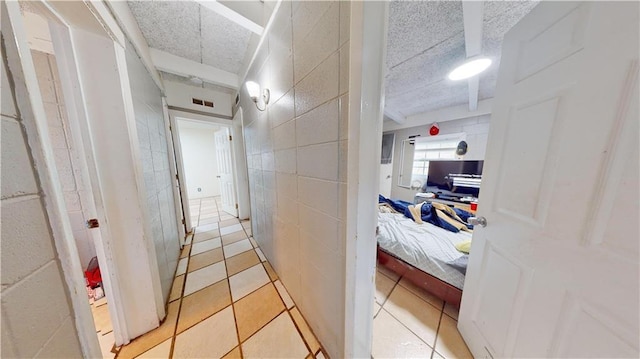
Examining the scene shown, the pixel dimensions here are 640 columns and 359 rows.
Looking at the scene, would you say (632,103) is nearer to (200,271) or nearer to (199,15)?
(199,15)

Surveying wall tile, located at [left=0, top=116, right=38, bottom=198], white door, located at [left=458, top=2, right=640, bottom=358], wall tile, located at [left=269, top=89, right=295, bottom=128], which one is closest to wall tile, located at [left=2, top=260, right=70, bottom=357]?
wall tile, located at [left=0, top=116, right=38, bottom=198]

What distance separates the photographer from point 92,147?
3.10 ft

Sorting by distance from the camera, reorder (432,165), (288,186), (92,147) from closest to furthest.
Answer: (92,147) → (288,186) → (432,165)

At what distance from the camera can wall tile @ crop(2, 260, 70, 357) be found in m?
0.34

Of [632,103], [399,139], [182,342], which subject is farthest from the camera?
[399,139]

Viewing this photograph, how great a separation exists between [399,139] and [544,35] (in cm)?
350

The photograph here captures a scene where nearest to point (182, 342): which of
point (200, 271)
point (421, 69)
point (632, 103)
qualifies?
point (200, 271)

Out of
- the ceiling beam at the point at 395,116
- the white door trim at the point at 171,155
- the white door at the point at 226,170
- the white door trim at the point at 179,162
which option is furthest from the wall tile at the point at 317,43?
the ceiling beam at the point at 395,116

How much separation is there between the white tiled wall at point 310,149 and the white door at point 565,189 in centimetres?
85

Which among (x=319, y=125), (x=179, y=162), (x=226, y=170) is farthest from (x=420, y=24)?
(x=226, y=170)

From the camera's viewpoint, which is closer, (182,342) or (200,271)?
(182,342)

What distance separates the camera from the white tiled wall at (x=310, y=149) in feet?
2.65

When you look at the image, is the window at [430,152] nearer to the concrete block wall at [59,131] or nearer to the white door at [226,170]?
the white door at [226,170]

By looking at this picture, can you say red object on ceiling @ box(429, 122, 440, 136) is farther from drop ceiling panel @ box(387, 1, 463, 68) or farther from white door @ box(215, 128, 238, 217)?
white door @ box(215, 128, 238, 217)
